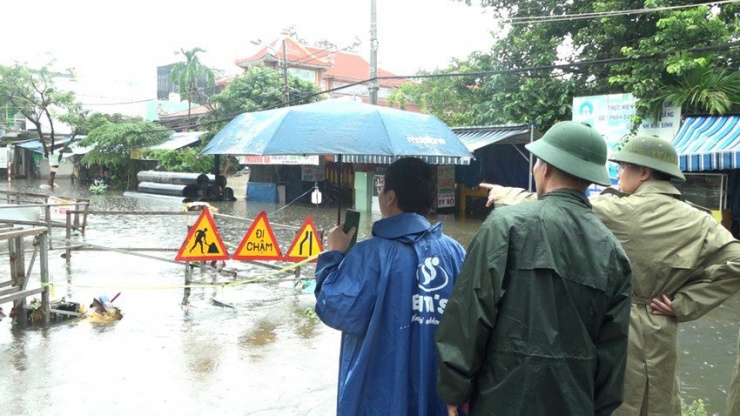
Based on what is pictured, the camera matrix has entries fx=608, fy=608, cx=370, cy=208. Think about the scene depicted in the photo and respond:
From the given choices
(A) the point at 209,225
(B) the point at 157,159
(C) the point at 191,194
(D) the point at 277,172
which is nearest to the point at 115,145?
(B) the point at 157,159

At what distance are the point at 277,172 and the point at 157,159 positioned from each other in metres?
8.69

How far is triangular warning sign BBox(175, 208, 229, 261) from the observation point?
7.25 m

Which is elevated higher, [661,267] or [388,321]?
[661,267]

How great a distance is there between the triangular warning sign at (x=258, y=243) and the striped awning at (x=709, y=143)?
7.63m

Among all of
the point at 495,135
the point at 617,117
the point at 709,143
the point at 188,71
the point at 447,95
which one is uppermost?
the point at 188,71

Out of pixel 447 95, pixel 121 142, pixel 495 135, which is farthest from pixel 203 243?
pixel 121 142

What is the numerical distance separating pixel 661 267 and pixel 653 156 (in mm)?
538

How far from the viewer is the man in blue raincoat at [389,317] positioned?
2.41m

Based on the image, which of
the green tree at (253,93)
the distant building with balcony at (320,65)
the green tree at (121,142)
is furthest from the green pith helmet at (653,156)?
the distant building with balcony at (320,65)

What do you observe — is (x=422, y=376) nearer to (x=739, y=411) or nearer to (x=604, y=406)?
(x=604, y=406)

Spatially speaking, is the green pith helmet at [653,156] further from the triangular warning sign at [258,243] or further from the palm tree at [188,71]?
the palm tree at [188,71]

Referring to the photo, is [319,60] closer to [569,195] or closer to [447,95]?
[447,95]

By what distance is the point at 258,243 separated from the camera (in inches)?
296

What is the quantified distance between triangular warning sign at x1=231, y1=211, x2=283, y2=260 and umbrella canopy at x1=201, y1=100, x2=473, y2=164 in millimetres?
3576
